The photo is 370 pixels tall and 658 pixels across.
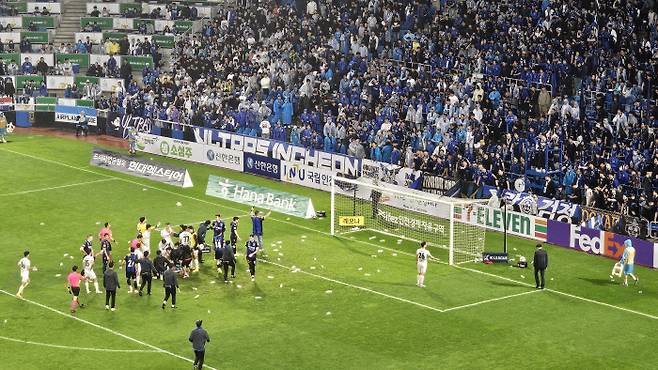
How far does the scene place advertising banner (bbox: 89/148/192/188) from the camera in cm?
5556

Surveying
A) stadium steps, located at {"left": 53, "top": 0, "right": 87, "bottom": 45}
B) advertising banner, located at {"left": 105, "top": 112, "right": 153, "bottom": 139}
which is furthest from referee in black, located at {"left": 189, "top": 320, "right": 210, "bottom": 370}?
stadium steps, located at {"left": 53, "top": 0, "right": 87, "bottom": 45}

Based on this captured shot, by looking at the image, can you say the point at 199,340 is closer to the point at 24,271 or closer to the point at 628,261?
the point at 24,271

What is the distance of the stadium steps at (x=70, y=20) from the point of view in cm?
7969

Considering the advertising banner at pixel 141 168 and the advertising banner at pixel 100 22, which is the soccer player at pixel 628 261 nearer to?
the advertising banner at pixel 141 168

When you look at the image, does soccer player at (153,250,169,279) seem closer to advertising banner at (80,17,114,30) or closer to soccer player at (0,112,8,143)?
soccer player at (0,112,8,143)

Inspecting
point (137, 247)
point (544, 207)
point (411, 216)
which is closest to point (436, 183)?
point (411, 216)

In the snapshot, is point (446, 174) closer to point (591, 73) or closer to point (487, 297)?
point (591, 73)

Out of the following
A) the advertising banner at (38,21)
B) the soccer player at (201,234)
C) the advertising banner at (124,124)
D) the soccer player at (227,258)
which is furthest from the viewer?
the advertising banner at (38,21)

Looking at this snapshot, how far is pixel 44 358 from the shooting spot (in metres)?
33.8

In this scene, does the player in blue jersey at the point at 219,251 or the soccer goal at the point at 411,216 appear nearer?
the player in blue jersey at the point at 219,251

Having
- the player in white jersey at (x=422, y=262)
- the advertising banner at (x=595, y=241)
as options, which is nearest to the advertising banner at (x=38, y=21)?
the advertising banner at (x=595, y=241)

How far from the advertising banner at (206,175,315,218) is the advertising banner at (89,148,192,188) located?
11.8 ft

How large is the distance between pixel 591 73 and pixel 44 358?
3205 centimetres

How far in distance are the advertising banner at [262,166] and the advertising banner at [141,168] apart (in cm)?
407
